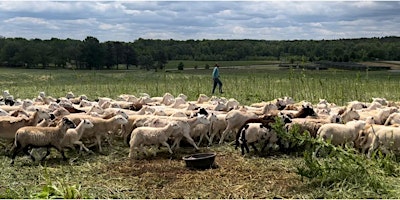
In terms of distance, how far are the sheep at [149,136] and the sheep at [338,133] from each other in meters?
3.69

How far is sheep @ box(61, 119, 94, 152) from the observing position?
11164 millimetres

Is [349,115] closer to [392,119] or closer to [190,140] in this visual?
[392,119]

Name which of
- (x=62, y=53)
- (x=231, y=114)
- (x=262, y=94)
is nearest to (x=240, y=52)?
(x=62, y=53)

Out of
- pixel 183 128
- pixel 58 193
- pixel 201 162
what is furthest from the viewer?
pixel 183 128

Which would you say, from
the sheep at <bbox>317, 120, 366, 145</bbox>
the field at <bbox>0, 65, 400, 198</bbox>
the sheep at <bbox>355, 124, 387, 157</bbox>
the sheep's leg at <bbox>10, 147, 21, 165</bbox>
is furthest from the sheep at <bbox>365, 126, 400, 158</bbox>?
the sheep's leg at <bbox>10, 147, 21, 165</bbox>

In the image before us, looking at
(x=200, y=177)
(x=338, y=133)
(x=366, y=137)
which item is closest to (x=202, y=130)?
(x=200, y=177)

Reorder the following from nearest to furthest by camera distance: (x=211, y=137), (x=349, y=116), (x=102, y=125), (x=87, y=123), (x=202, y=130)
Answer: (x=87, y=123) < (x=102, y=125) < (x=202, y=130) < (x=349, y=116) < (x=211, y=137)

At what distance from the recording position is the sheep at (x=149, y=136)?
11.1 metres

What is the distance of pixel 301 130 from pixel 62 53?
278 ft

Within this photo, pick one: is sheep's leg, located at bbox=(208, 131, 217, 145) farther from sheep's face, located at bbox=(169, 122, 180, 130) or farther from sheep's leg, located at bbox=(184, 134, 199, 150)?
sheep's face, located at bbox=(169, 122, 180, 130)

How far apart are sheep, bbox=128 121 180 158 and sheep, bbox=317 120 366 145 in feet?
12.1

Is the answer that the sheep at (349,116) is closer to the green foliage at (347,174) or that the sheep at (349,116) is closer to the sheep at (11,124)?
the green foliage at (347,174)

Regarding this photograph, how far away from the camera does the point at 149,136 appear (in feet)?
36.7

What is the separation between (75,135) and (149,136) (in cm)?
189
